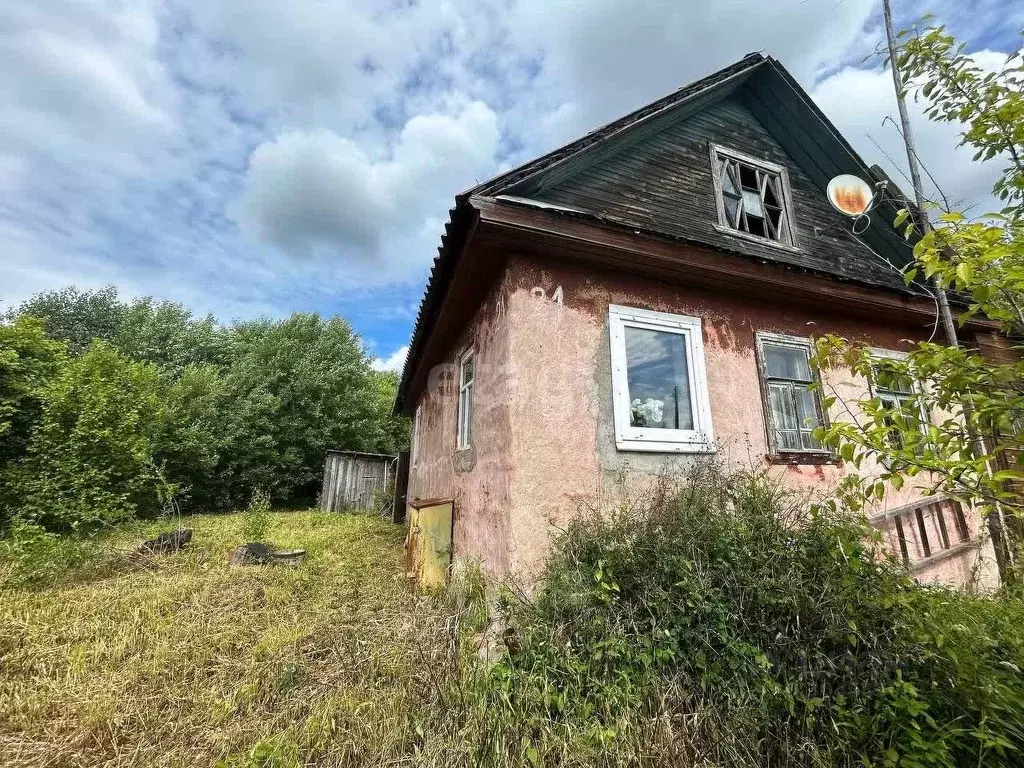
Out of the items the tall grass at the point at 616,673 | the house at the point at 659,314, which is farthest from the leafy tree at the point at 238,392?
the house at the point at 659,314

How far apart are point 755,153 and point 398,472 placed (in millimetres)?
11567

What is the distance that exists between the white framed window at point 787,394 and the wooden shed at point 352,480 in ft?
41.6

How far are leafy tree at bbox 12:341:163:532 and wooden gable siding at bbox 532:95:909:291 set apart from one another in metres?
9.08

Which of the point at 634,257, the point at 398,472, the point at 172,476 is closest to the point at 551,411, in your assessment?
the point at 634,257

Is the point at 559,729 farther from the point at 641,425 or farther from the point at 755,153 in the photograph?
the point at 755,153

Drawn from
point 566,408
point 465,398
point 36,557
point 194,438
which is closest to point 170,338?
point 194,438

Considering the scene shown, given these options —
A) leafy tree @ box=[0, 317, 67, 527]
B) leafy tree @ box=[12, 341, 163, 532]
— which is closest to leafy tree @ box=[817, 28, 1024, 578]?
leafy tree @ box=[12, 341, 163, 532]

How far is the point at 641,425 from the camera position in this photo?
4203 mm

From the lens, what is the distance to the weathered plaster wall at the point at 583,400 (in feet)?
12.1

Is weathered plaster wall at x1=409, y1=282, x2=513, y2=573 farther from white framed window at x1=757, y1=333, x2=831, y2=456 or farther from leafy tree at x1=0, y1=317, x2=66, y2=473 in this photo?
leafy tree at x1=0, y1=317, x2=66, y2=473

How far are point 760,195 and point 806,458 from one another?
365cm

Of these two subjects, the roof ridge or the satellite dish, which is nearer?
the roof ridge

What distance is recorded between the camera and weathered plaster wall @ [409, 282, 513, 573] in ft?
12.4

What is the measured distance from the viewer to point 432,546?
5.54 meters
